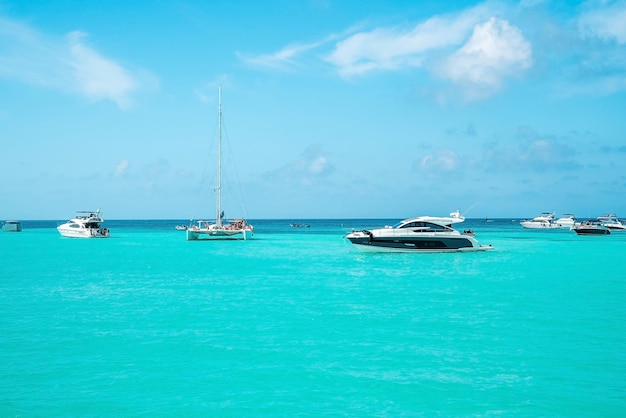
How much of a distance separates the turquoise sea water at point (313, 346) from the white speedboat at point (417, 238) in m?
16.8

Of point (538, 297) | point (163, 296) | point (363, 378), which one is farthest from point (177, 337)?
point (538, 297)

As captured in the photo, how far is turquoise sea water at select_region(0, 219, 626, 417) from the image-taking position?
1339cm

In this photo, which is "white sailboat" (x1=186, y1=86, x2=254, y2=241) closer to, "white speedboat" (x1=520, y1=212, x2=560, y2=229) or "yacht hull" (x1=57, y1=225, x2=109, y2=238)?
"yacht hull" (x1=57, y1=225, x2=109, y2=238)

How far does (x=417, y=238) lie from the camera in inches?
2106

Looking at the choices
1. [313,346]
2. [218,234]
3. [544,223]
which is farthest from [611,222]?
[313,346]

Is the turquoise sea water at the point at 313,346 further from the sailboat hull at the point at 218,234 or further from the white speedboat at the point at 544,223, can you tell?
the white speedboat at the point at 544,223

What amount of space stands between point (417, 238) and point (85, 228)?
6149 centimetres

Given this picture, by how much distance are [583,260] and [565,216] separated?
107 metres

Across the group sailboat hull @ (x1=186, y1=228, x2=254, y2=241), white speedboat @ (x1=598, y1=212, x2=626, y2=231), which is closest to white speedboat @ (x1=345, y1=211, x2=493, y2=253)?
sailboat hull @ (x1=186, y1=228, x2=254, y2=241)

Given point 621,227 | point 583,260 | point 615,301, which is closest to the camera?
point 615,301

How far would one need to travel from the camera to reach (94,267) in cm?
4531

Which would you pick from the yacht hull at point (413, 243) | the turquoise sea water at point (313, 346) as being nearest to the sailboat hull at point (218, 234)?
the yacht hull at point (413, 243)

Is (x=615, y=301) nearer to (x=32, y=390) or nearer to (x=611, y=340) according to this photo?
(x=611, y=340)

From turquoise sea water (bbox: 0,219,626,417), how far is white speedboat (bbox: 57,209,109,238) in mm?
57924
